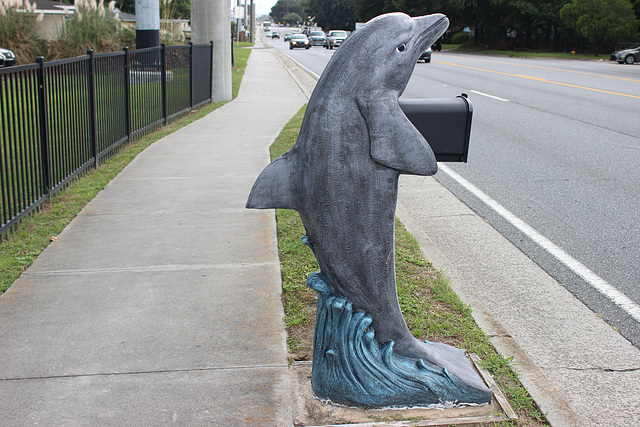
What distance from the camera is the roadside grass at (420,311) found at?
10.4 ft

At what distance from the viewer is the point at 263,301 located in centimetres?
411

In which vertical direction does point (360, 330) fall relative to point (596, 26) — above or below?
below

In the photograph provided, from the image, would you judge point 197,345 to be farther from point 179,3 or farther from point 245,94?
point 179,3

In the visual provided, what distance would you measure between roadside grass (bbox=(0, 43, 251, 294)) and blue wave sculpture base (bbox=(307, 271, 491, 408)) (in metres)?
2.56

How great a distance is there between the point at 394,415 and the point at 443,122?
1336 mm

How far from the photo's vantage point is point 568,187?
24.3ft

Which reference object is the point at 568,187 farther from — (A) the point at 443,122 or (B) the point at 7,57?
(B) the point at 7,57

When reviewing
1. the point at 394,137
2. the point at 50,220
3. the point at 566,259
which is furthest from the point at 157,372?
the point at 566,259

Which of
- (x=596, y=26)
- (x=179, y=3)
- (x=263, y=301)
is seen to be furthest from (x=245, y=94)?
(x=179, y=3)

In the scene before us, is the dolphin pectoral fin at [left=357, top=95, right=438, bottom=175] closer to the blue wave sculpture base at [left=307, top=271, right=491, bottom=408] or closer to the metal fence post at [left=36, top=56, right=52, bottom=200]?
the blue wave sculpture base at [left=307, top=271, right=491, bottom=408]

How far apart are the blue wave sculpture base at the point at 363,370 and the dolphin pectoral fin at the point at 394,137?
67 centimetres

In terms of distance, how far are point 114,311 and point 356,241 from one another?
1.96 metres

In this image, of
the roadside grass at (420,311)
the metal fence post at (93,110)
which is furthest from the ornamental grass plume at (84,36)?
the roadside grass at (420,311)

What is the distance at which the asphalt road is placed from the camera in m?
4.78
